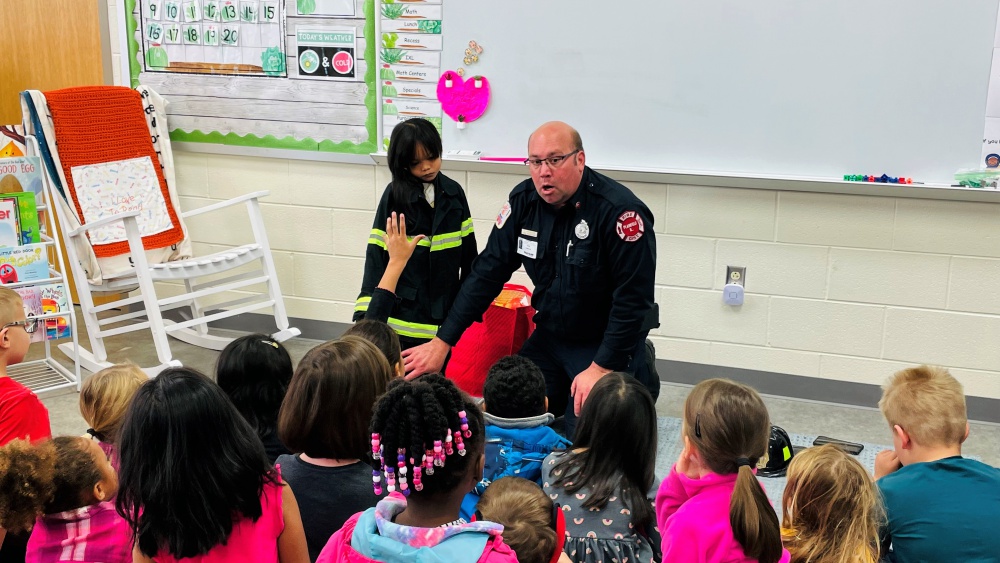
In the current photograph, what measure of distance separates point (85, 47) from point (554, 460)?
3.89 m

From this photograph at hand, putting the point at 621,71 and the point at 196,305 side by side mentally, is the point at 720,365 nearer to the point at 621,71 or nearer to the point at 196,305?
the point at 621,71

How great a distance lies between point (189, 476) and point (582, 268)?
164 cm

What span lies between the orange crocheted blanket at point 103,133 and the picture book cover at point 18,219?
271 millimetres

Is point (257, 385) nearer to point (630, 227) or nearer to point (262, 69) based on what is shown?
point (630, 227)

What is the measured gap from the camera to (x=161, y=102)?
4570 millimetres

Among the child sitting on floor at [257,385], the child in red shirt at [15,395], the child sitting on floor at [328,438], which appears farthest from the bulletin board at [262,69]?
the child sitting on floor at [328,438]

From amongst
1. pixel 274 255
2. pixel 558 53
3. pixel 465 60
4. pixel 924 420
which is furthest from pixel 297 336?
pixel 924 420

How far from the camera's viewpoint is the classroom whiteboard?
3.55 meters

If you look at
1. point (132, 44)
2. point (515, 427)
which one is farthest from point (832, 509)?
point (132, 44)

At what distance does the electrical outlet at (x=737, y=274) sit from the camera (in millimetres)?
3951

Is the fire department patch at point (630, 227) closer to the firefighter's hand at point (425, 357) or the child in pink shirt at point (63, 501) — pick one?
the firefighter's hand at point (425, 357)

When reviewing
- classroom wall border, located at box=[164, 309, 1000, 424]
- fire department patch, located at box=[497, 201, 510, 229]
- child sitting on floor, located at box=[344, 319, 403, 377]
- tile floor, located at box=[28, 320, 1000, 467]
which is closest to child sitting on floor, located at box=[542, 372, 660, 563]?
child sitting on floor, located at box=[344, 319, 403, 377]

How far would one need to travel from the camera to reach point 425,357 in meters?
2.98

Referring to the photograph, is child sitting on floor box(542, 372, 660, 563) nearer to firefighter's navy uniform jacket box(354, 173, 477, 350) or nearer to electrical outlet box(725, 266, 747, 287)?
firefighter's navy uniform jacket box(354, 173, 477, 350)
